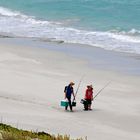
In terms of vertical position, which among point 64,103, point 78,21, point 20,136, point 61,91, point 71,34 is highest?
point 78,21

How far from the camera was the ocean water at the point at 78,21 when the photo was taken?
32.2m

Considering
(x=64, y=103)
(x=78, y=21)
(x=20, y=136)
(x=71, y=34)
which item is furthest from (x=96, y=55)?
(x=20, y=136)

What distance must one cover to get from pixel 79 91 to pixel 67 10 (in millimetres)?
25954

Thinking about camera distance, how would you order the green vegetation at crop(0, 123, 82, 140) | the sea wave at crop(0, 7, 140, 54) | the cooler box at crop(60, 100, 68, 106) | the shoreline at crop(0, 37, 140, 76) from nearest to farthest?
the green vegetation at crop(0, 123, 82, 140) < the cooler box at crop(60, 100, 68, 106) < the shoreline at crop(0, 37, 140, 76) < the sea wave at crop(0, 7, 140, 54)

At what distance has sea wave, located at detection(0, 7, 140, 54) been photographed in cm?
3052

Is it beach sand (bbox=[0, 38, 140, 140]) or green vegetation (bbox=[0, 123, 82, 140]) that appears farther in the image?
beach sand (bbox=[0, 38, 140, 140])

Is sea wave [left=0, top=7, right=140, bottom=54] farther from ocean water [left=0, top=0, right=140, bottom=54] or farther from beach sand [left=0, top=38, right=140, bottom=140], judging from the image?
beach sand [left=0, top=38, right=140, bottom=140]

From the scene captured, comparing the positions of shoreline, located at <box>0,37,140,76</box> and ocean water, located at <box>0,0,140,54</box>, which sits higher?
ocean water, located at <box>0,0,140,54</box>

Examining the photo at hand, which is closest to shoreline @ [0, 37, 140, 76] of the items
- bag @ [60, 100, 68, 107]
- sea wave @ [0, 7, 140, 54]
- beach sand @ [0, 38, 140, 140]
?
beach sand @ [0, 38, 140, 140]

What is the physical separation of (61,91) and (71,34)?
1360 centimetres

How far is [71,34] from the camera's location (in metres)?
33.4

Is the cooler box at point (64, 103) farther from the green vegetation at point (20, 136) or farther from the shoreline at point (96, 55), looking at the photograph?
the shoreline at point (96, 55)

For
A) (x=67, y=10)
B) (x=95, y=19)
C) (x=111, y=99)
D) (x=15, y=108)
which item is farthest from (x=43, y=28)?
(x=15, y=108)

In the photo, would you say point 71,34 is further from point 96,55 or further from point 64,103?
point 64,103
